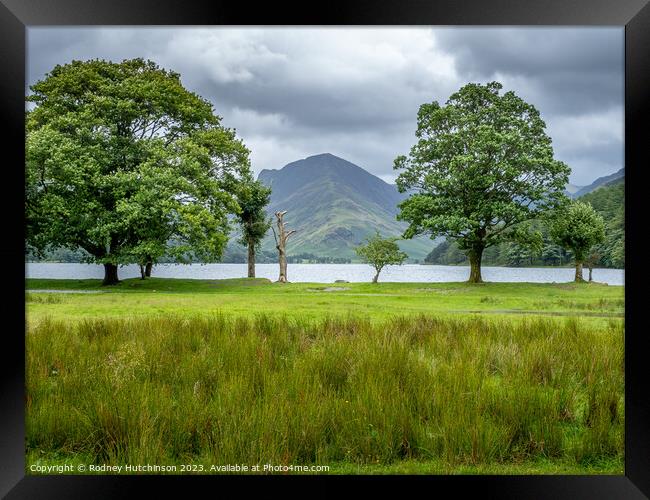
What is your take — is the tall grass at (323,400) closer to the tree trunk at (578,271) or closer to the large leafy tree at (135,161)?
the tree trunk at (578,271)

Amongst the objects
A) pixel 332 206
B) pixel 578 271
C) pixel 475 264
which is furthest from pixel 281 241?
pixel 578 271

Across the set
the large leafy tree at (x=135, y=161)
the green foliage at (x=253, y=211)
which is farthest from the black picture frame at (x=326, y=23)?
the green foliage at (x=253, y=211)

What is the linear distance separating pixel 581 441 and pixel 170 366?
9.44 ft

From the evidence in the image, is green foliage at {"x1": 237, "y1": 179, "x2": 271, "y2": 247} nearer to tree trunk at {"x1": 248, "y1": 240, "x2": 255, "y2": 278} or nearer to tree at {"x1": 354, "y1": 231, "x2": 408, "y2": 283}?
tree trunk at {"x1": 248, "y1": 240, "x2": 255, "y2": 278}

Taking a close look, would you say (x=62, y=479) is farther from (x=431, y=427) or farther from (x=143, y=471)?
(x=431, y=427)

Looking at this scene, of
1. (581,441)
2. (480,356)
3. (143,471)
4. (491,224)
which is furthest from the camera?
(491,224)

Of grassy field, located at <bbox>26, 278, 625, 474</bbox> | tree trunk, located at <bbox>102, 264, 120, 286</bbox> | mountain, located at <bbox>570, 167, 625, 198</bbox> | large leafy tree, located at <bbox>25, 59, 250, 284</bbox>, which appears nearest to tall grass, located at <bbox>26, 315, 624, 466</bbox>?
grassy field, located at <bbox>26, 278, 625, 474</bbox>

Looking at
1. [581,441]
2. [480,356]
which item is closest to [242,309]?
[480,356]

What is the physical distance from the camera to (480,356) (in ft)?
11.5

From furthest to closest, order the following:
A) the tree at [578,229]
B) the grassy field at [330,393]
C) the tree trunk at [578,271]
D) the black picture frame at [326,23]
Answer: the tree trunk at [578,271]
the tree at [578,229]
the grassy field at [330,393]
the black picture frame at [326,23]

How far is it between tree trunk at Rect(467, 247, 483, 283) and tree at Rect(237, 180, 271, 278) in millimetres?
3430

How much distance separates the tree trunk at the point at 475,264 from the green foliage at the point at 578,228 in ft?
3.55

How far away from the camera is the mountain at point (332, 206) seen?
606cm

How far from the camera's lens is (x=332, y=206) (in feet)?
23.8
